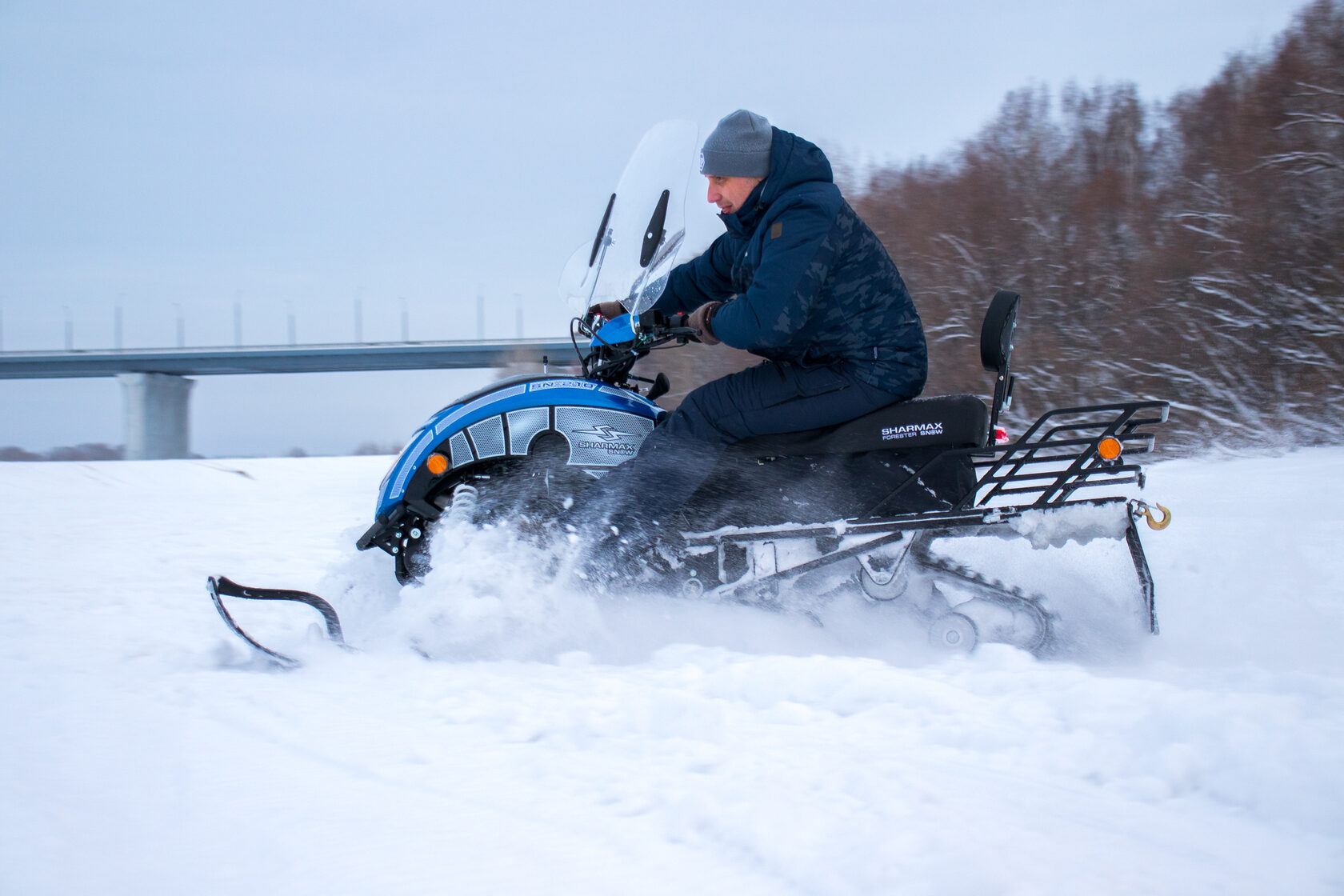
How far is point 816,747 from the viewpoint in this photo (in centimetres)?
186

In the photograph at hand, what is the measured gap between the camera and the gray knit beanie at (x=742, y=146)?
8.73 ft

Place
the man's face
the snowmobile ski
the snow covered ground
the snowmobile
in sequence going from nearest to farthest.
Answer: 1. the snow covered ground
2. the snowmobile ski
3. the snowmobile
4. the man's face

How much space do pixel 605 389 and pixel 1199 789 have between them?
199 cm


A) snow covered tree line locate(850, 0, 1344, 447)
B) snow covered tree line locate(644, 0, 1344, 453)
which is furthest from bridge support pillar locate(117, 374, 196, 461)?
snow covered tree line locate(850, 0, 1344, 447)

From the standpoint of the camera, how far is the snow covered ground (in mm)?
1418

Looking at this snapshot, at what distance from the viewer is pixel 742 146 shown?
266 cm

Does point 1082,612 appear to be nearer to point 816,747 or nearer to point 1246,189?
point 816,747

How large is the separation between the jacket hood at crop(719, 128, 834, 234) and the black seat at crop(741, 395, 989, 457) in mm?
736

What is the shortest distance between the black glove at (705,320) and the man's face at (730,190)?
33cm

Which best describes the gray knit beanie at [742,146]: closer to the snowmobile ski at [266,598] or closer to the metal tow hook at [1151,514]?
the metal tow hook at [1151,514]

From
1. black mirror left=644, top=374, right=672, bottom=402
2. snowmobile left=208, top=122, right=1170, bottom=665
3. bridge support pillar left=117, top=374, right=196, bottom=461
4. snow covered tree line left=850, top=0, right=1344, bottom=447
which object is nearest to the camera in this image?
snowmobile left=208, top=122, right=1170, bottom=665

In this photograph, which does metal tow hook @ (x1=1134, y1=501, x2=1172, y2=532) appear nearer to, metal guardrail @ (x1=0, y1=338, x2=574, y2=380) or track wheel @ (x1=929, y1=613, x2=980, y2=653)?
track wheel @ (x1=929, y1=613, x2=980, y2=653)

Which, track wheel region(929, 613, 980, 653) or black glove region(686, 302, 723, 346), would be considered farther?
black glove region(686, 302, 723, 346)

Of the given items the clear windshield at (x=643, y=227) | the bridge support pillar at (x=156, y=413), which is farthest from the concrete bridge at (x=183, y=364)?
the clear windshield at (x=643, y=227)
